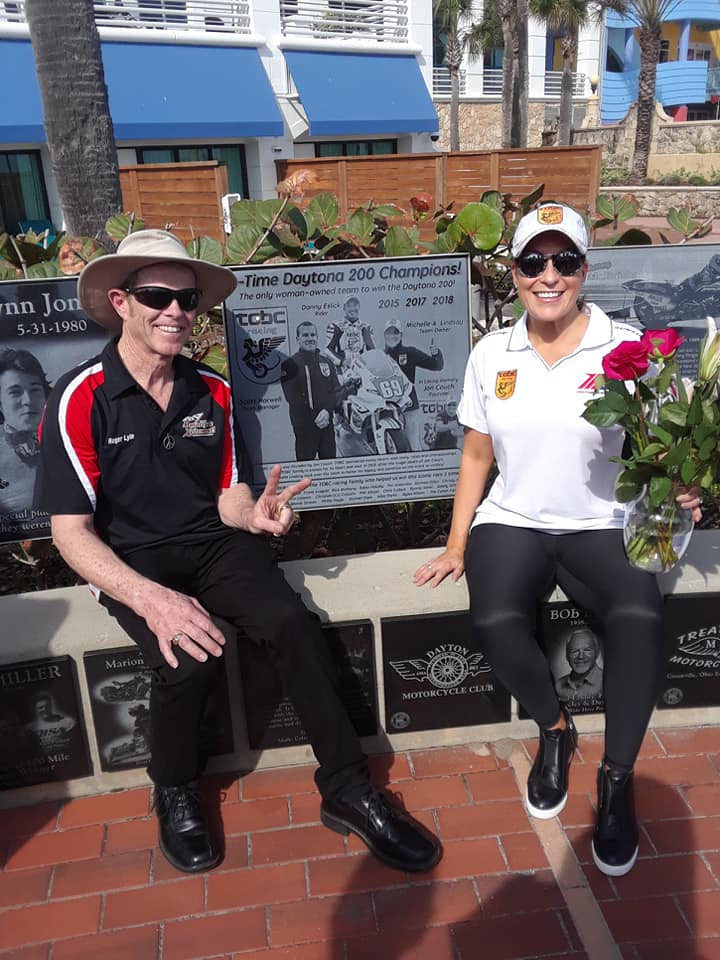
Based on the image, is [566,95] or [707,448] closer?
[707,448]

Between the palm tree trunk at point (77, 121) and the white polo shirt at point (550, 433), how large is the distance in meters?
2.86

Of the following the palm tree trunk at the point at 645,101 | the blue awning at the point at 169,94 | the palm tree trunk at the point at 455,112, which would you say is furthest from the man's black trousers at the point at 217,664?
the palm tree trunk at the point at 455,112

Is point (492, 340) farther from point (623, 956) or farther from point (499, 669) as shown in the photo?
point (623, 956)

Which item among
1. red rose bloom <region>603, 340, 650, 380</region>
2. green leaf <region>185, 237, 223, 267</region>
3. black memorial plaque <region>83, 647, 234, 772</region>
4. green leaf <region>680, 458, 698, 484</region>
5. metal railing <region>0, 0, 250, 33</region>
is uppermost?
metal railing <region>0, 0, 250, 33</region>

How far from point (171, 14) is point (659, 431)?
732 inches

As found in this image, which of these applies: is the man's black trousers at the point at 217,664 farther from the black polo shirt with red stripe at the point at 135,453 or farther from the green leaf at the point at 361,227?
the green leaf at the point at 361,227

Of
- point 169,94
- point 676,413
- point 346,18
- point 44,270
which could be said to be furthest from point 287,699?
point 346,18

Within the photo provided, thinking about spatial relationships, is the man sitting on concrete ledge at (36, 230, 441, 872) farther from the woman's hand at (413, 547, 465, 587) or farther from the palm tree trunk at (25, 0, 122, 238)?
the palm tree trunk at (25, 0, 122, 238)

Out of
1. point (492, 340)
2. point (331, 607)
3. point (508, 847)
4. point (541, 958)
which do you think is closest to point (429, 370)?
point (492, 340)

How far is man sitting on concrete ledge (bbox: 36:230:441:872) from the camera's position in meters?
2.37

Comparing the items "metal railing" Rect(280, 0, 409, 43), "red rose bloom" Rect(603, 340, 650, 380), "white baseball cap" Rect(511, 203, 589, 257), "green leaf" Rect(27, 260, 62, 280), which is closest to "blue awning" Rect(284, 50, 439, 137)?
"metal railing" Rect(280, 0, 409, 43)

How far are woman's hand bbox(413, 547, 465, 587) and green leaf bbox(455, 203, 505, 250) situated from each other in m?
1.28

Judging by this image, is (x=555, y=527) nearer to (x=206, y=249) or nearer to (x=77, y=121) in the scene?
(x=206, y=249)

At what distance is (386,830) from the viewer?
239 cm
